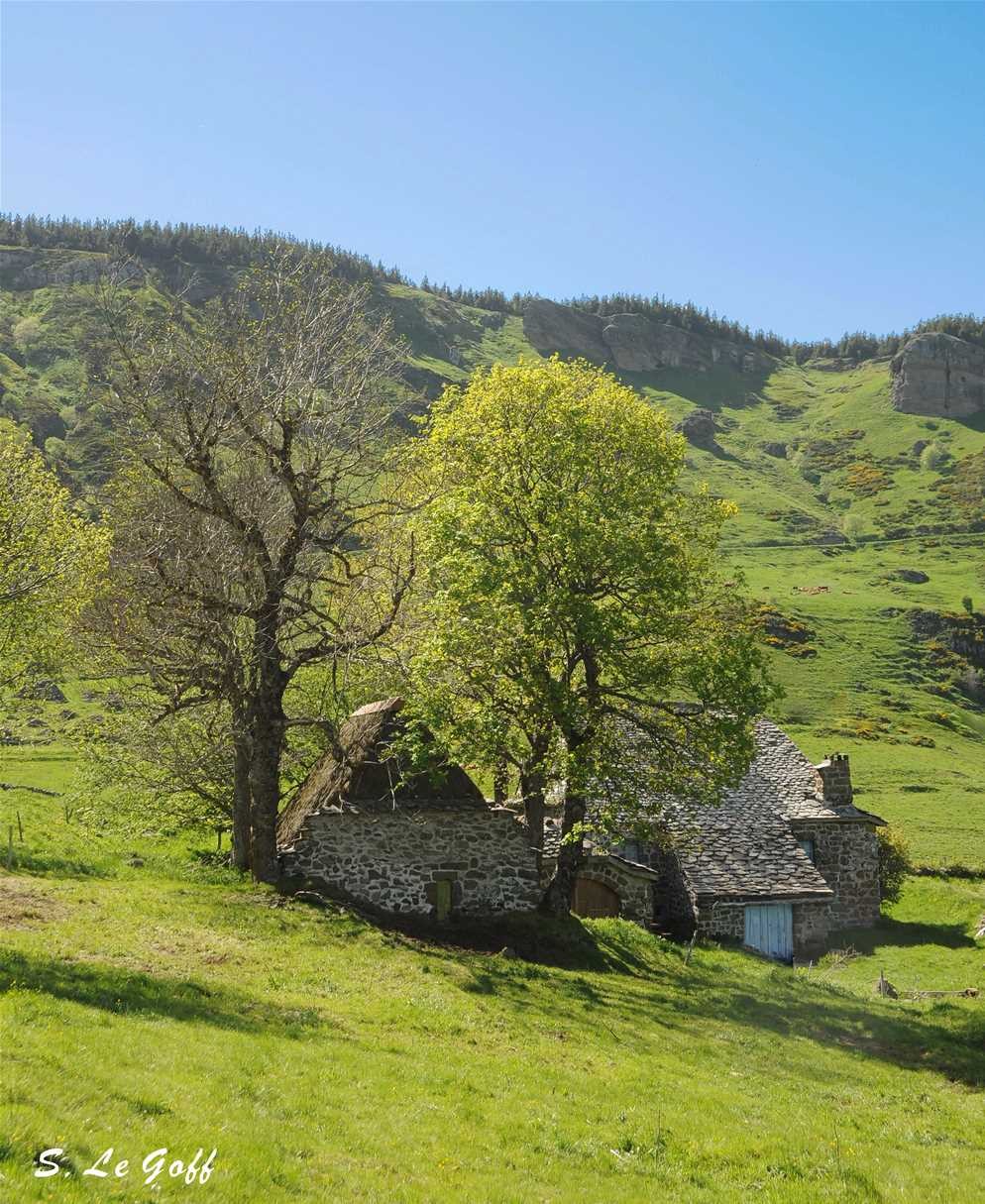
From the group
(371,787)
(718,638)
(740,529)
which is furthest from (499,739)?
(740,529)

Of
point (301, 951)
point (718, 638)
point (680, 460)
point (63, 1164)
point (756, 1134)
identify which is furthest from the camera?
point (680, 460)

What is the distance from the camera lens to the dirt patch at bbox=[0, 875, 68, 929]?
19.2 m

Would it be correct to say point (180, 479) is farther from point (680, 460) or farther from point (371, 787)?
point (680, 460)

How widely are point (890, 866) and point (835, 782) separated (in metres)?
5.14

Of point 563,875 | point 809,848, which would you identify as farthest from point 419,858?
point 809,848

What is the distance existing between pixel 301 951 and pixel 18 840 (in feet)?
39.0

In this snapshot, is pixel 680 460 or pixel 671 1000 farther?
pixel 680 460

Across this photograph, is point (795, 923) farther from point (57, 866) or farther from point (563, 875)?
point (57, 866)

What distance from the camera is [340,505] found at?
26.9 m

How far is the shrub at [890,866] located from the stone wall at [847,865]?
2.25 meters

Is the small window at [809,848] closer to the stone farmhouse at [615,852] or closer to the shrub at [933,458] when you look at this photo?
the stone farmhouse at [615,852]

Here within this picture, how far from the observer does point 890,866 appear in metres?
47.1

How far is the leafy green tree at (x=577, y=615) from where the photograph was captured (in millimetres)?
26078

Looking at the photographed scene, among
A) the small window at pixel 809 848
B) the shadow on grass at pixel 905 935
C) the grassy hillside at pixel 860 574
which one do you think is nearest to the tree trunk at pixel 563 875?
the grassy hillside at pixel 860 574
